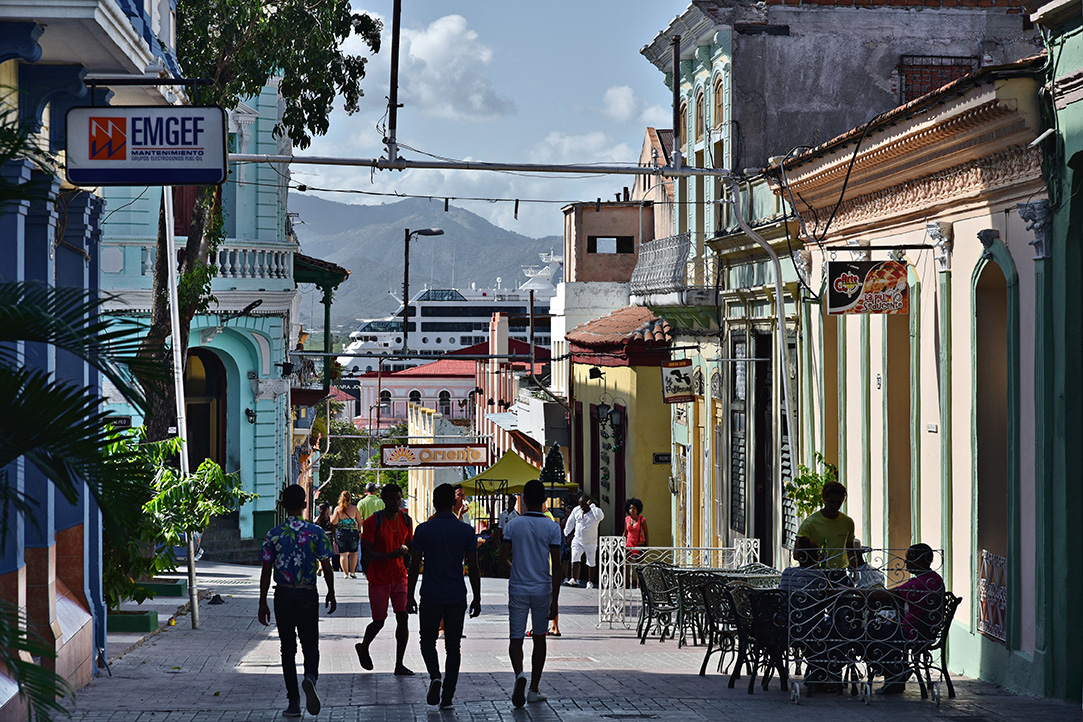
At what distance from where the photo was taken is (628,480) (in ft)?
92.4

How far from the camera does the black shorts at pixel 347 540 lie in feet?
73.0

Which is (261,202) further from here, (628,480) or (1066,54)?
(1066,54)

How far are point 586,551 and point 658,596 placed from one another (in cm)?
440

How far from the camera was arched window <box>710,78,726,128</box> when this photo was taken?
20.8m

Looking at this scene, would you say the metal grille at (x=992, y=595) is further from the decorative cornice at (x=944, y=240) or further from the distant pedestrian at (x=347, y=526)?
the distant pedestrian at (x=347, y=526)

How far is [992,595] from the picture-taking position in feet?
37.8

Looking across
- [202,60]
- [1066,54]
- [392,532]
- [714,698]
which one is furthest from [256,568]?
[1066,54]

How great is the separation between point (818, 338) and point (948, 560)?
4807mm

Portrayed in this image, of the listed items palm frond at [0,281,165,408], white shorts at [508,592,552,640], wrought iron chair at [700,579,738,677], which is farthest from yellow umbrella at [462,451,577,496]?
palm frond at [0,281,165,408]

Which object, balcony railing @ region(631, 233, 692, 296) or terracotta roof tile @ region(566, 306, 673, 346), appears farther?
terracotta roof tile @ region(566, 306, 673, 346)

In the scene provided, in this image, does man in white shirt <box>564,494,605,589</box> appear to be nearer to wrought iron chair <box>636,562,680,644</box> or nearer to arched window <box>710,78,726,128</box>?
wrought iron chair <box>636,562,680,644</box>

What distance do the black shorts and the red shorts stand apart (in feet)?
34.0

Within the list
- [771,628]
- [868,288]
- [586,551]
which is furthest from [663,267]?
[771,628]

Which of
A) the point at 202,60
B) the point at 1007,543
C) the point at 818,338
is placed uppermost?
the point at 202,60
